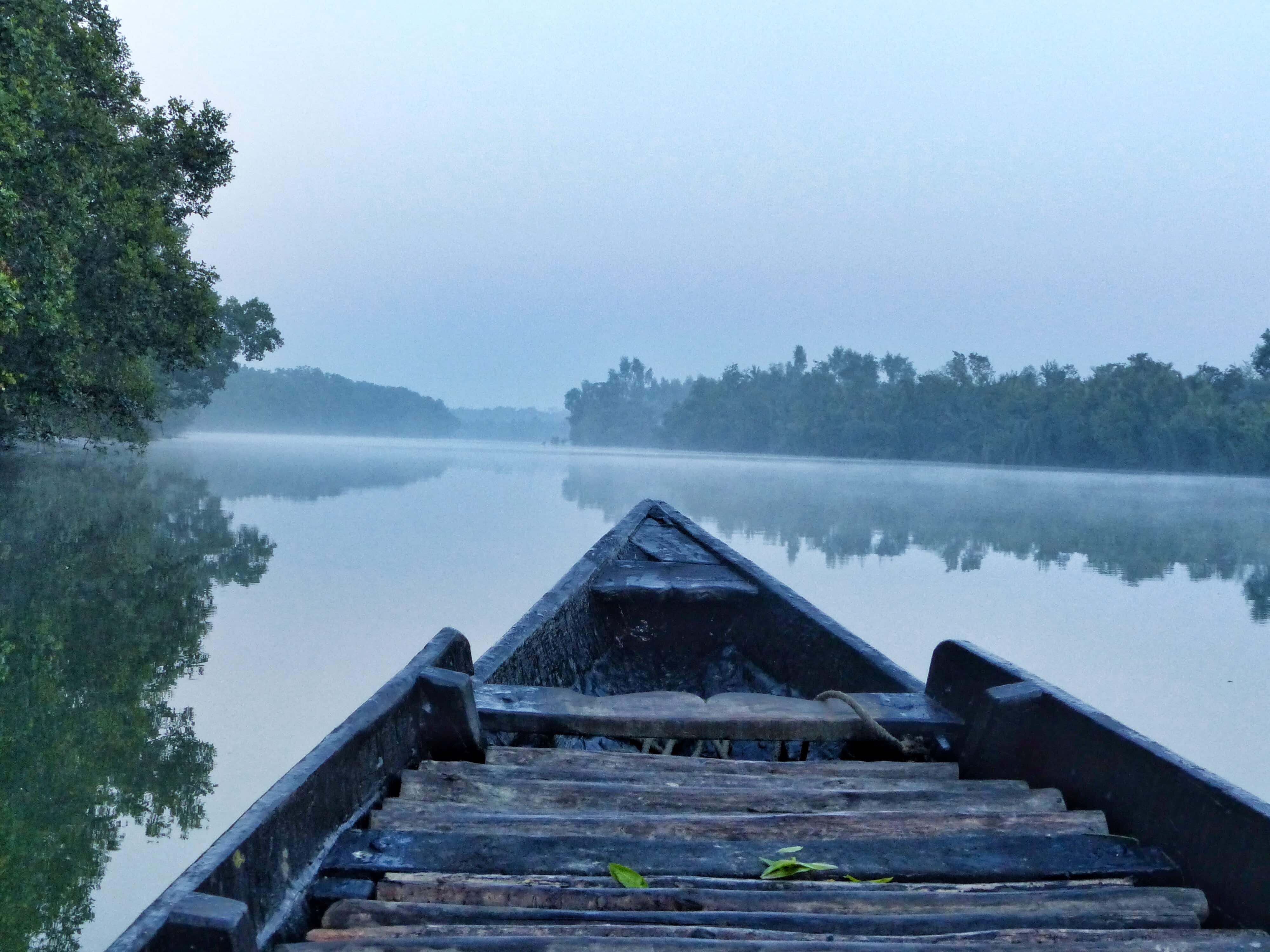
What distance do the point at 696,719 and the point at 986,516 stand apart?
22.9 metres

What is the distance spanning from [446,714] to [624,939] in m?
1.00

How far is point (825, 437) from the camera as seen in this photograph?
7869 centimetres

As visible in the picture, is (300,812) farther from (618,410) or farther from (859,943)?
(618,410)

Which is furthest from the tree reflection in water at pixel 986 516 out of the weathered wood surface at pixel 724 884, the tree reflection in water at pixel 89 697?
the weathered wood surface at pixel 724 884

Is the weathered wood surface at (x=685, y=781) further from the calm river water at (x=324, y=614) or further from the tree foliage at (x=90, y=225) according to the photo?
the tree foliage at (x=90, y=225)

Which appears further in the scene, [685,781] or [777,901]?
[685,781]

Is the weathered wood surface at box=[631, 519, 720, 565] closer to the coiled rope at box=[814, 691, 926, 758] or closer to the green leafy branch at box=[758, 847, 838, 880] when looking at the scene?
the coiled rope at box=[814, 691, 926, 758]

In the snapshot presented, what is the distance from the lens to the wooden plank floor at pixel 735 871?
5.32 ft

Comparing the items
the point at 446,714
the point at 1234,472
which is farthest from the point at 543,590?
the point at 1234,472

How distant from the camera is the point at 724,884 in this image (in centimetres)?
184

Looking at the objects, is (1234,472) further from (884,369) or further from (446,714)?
(446,714)

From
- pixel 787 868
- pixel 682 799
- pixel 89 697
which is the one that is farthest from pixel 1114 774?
pixel 89 697

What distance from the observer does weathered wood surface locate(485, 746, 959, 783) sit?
2.46 metres

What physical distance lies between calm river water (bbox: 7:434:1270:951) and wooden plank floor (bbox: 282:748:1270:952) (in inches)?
64.7
